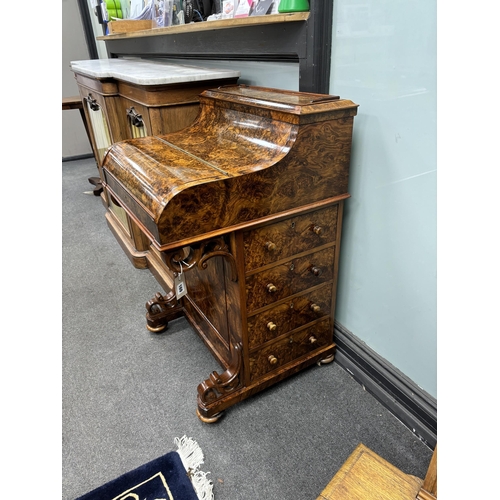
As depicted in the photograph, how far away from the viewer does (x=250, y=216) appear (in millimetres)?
1103

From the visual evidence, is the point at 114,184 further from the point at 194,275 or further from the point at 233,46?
the point at 233,46

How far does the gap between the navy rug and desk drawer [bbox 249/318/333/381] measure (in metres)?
0.35

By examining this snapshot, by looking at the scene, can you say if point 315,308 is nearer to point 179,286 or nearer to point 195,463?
point 179,286

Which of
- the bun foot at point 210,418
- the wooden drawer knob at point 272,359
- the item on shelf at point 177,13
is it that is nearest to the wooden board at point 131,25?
the item on shelf at point 177,13

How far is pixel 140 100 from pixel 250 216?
88 cm

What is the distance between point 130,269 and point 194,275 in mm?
988

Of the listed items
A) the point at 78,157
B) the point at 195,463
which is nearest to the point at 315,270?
the point at 195,463

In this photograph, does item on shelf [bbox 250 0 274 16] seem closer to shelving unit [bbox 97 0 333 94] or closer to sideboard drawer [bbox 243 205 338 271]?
shelving unit [bbox 97 0 333 94]

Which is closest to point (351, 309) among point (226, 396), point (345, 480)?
point (226, 396)

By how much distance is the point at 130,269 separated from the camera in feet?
7.93

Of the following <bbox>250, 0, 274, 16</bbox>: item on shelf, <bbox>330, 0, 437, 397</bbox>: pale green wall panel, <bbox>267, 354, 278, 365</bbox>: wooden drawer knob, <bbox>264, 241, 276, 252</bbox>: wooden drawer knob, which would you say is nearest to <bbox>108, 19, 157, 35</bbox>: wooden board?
<bbox>250, 0, 274, 16</bbox>: item on shelf

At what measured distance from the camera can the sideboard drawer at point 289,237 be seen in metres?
1.18

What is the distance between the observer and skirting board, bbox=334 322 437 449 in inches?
50.7

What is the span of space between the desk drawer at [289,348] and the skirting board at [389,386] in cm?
9
